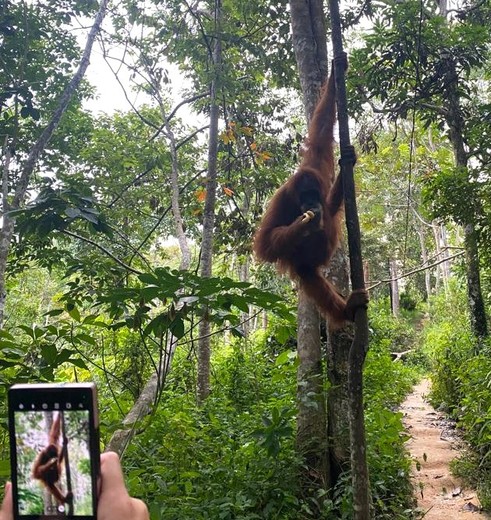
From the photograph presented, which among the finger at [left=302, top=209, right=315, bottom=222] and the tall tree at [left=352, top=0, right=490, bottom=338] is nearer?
the finger at [left=302, top=209, right=315, bottom=222]

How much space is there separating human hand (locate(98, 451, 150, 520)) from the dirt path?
3.35 meters

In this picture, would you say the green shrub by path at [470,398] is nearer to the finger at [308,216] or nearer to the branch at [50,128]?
the finger at [308,216]

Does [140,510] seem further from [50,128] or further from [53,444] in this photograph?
[50,128]

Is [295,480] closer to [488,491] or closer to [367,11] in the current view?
[488,491]

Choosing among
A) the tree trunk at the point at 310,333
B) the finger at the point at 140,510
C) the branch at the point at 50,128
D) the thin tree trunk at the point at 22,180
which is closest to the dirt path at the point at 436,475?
the tree trunk at the point at 310,333

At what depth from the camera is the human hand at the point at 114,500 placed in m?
0.62

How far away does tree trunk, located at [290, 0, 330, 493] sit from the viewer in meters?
3.07

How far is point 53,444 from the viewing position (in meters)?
0.71

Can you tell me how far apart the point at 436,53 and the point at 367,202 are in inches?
429

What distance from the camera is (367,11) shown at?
4.92 meters

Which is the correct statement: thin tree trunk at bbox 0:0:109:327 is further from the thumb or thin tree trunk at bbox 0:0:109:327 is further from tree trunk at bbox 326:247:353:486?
the thumb

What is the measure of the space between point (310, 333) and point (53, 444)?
8.98 feet

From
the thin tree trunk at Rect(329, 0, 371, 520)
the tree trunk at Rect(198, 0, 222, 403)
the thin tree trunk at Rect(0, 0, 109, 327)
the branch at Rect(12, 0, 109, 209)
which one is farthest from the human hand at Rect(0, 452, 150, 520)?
the tree trunk at Rect(198, 0, 222, 403)

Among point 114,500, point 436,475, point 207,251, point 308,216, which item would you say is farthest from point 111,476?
point 436,475
